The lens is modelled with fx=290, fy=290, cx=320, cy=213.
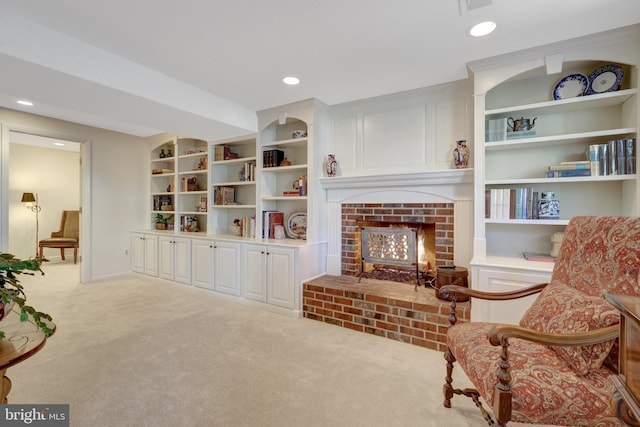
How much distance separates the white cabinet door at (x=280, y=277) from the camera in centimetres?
311

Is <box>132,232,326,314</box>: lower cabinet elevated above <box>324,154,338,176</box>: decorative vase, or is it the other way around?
<box>324,154,338,176</box>: decorative vase

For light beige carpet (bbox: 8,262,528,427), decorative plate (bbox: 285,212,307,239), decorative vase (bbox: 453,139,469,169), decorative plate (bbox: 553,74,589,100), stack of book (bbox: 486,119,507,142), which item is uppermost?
decorative plate (bbox: 553,74,589,100)

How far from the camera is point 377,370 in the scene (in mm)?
2049

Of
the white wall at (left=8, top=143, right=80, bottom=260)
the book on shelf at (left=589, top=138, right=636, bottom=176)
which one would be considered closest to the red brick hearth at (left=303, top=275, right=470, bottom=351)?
the book on shelf at (left=589, top=138, right=636, bottom=176)

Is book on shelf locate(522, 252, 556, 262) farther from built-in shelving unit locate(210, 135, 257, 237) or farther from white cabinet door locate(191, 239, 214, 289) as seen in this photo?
white cabinet door locate(191, 239, 214, 289)

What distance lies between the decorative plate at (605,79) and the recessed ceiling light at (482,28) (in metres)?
0.99

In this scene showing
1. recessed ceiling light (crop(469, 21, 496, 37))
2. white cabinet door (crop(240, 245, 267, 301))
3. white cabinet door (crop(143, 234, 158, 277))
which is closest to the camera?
recessed ceiling light (crop(469, 21, 496, 37))

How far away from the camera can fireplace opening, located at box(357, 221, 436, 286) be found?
117 inches

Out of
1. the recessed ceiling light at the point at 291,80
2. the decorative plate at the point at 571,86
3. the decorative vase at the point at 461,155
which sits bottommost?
the decorative vase at the point at 461,155

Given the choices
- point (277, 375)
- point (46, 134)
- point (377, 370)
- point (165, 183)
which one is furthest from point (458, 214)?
point (46, 134)

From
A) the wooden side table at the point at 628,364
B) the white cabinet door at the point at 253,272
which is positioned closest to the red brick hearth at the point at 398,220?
the white cabinet door at the point at 253,272

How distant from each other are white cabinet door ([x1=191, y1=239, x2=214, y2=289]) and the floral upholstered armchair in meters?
3.09

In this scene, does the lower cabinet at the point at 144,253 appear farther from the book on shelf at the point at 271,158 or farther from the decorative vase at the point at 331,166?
the decorative vase at the point at 331,166

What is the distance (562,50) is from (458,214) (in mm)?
1448
